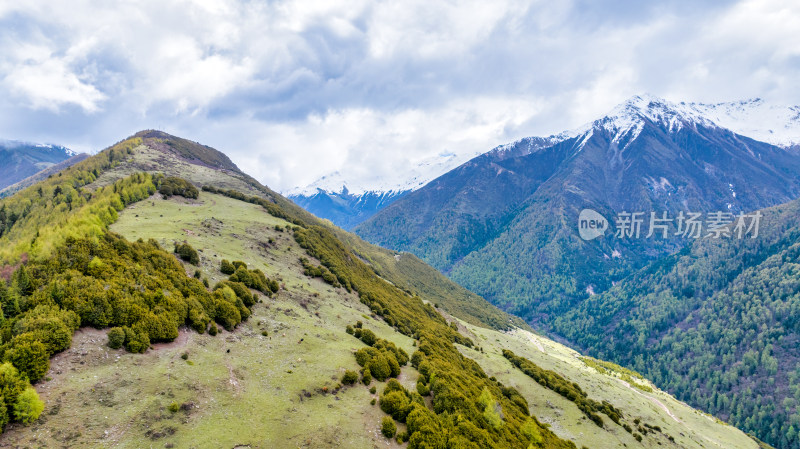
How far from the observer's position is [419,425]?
2516 centimetres

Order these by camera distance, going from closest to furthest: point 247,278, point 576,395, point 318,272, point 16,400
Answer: point 16,400 → point 247,278 → point 576,395 → point 318,272

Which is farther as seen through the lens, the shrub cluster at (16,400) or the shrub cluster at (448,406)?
the shrub cluster at (448,406)

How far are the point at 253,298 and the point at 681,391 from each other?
254678 millimetres

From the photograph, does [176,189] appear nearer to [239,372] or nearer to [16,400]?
[239,372]

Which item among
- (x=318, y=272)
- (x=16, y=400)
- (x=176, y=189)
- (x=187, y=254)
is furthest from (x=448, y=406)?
(x=176, y=189)

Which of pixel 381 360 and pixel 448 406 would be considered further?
pixel 381 360

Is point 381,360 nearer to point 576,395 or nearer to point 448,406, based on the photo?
point 448,406

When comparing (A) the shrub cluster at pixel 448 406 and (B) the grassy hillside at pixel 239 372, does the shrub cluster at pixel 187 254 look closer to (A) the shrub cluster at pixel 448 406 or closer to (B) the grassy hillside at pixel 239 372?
(B) the grassy hillside at pixel 239 372

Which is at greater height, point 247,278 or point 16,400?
point 247,278

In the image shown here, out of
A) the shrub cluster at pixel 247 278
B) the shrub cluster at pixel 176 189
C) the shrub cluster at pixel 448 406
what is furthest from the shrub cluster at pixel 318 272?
the shrub cluster at pixel 176 189

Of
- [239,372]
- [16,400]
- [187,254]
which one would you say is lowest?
[239,372]

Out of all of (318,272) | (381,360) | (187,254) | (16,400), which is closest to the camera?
(16,400)

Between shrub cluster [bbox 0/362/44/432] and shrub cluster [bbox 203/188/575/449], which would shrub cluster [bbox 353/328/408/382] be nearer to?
shrub cluster [bbox 203/188/575/449]

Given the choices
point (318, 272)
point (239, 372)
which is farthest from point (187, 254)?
point (318, 272)
